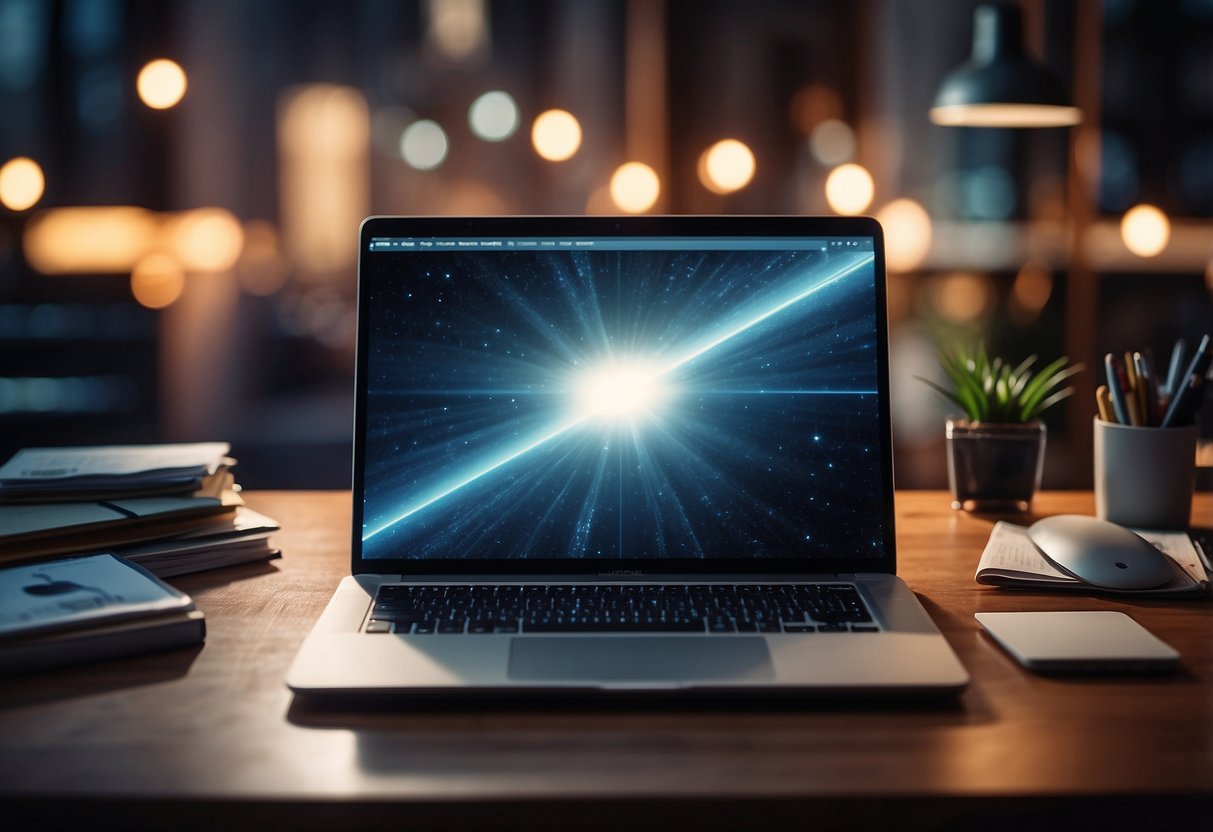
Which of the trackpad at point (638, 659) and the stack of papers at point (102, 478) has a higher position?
the stack of papers at point (102, 478)

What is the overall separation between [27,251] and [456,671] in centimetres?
415

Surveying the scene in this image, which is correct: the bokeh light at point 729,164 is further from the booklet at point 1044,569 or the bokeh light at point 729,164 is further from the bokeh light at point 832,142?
the booklet at point 1044,569

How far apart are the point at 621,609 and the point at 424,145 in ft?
18.4

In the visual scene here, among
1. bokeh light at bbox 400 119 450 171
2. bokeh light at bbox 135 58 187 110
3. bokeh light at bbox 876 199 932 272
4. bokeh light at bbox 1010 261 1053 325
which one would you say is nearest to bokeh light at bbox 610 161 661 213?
bokeh light at bbox 876 199 932 272

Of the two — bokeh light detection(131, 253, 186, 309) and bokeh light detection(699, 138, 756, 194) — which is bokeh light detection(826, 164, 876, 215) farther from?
bokeh light detection(131, 253, 186, 309)

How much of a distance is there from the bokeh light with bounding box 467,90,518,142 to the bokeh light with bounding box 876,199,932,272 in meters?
2.27

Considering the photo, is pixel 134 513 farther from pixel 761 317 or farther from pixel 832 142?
pixel 832 142

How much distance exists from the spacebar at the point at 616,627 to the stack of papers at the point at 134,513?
429 mm

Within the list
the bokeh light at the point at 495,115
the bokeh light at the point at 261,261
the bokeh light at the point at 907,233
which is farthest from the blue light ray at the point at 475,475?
the bokeh light at the point at 495,115

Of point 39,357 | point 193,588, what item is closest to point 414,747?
point 193,588

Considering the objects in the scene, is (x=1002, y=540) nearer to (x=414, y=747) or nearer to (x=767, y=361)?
(x=767, y=361)

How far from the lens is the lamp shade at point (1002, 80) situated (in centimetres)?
159

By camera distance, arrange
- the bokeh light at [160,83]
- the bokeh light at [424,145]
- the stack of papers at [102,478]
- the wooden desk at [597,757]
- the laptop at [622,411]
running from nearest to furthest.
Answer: the wooden desk at [597,757], the laptop at [622,411], the stack of papers at [102,478], the bokeh light at [160,83], the bokeh light at [424,145]

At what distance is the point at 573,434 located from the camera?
3.25ft
